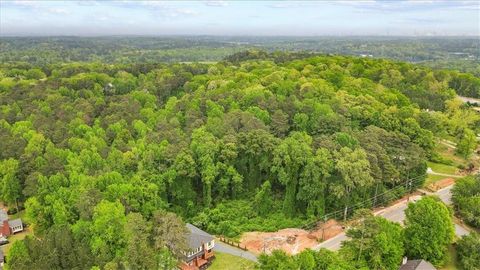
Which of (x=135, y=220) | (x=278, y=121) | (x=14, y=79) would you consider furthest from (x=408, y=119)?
(x=14, y=79)

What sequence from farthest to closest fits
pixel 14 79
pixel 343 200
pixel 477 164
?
pixel 14 79, pixel 477 164, pixel 343 200

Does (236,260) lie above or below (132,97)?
below

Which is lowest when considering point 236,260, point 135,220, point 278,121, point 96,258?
point 236,260

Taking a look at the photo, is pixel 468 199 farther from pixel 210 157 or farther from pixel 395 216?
pixel 210 157

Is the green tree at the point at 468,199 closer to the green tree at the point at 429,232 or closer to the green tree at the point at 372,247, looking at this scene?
the green tree at the point at 429,232

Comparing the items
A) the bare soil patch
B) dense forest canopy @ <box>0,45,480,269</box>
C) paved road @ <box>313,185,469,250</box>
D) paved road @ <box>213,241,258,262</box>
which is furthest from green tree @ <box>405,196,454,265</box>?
paved road @ <box>213,241,258,262</box>

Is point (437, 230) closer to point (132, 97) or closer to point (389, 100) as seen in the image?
point (389, 100)
